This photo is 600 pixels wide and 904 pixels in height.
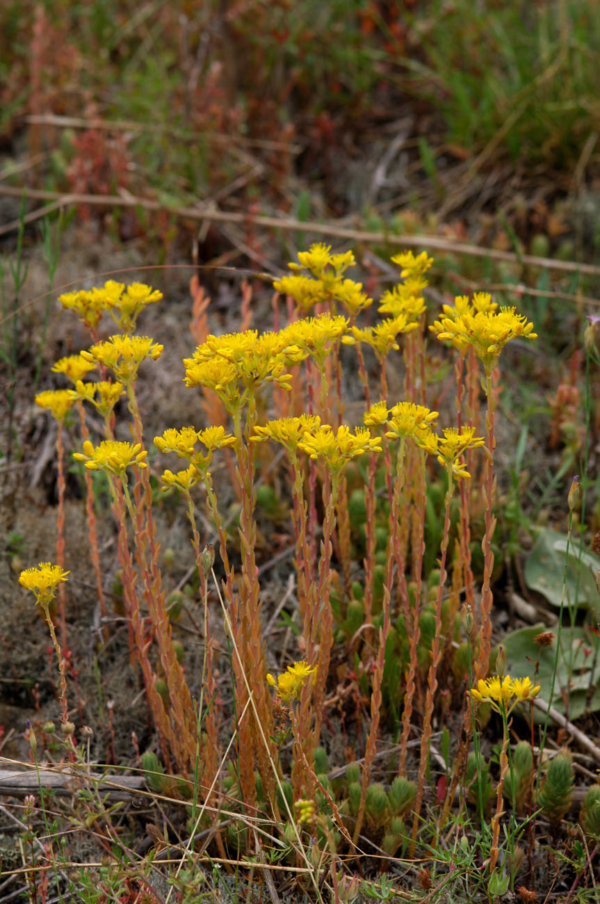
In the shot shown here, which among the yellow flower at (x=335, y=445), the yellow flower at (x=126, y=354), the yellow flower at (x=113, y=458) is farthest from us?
the yellow flower at (x=126, y=354)

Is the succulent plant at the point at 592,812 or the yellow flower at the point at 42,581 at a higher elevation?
the yellow flower at the point at 42,581

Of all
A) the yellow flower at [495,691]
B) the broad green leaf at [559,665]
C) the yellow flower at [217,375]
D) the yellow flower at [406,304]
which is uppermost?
the yellow flower at [406,304]

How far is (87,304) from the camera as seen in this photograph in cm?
175

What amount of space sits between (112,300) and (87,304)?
0.09 meters

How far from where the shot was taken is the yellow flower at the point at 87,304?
173cm

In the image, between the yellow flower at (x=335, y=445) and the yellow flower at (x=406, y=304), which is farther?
the yellow flower at (x=406, y=304)

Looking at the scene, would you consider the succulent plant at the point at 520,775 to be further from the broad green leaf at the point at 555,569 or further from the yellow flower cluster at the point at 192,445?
the yellow flower cluster at the point at 192,445

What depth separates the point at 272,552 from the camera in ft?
7.97

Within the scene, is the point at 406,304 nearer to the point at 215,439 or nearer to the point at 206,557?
the point at 215,439

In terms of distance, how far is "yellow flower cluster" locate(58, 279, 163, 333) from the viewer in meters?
1.70

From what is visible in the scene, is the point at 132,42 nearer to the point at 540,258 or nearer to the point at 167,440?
the point at 540,258

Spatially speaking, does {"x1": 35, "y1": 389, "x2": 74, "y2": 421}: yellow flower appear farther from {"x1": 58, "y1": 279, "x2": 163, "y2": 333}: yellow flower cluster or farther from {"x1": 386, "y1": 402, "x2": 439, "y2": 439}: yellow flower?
{"x1": 386, "y1": 402, "x2": 439, "y2": 439}: yellow flower

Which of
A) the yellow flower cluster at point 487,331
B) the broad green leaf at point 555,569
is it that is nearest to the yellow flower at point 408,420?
the yellow flower cluster at point 487,331

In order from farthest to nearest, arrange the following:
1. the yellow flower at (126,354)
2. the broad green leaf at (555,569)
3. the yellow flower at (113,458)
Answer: the broad green leaf at (555,569)
the yellow flower at (126,354)
the yellow flower at (113,458)
